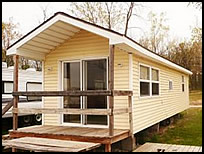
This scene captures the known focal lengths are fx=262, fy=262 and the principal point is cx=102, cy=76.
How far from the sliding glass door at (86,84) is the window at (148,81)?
4.20ft

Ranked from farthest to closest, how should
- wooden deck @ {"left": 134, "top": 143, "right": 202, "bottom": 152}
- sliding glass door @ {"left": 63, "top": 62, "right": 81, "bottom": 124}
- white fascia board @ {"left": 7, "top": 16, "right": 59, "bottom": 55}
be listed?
1. sliding glass door @ {"left": 63, "top": 62, "right": 81, "bottom": 124}
2. wooden deck @ {"left": 134, "top": 143, "right": 202, "bottom": 152}
3. white fascia board @ {"left": 7, "top": 16, "right": 59, "bottom": 55}

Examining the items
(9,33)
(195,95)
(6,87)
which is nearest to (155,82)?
(6,87)

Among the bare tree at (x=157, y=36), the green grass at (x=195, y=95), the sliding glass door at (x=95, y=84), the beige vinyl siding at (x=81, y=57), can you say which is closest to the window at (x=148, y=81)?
the beige vinyl siding at (x=81, y=57)

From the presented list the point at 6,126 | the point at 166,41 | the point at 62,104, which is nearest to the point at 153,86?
the point at 62,104

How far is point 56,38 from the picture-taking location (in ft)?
24.0

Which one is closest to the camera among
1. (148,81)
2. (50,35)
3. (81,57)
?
A: (50,35)

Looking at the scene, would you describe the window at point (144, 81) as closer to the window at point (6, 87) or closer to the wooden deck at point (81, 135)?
the wooden deck at point (81, 135)

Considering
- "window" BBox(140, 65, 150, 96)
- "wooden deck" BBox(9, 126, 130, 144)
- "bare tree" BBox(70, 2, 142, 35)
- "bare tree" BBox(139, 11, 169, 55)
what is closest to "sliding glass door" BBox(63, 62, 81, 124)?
"wooden deck" BBox(9, 126, 130, 144)

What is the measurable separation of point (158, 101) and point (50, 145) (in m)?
5.01

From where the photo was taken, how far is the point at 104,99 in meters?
7.09

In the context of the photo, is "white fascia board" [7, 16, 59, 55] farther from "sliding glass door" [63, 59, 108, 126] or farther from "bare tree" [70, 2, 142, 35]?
"bare tree" [70, 2, 142, 35]

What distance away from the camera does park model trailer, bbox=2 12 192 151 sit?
613cm

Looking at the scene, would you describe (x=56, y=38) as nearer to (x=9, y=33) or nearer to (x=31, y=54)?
(x=31, y=54)

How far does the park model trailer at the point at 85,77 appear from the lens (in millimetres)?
6133
